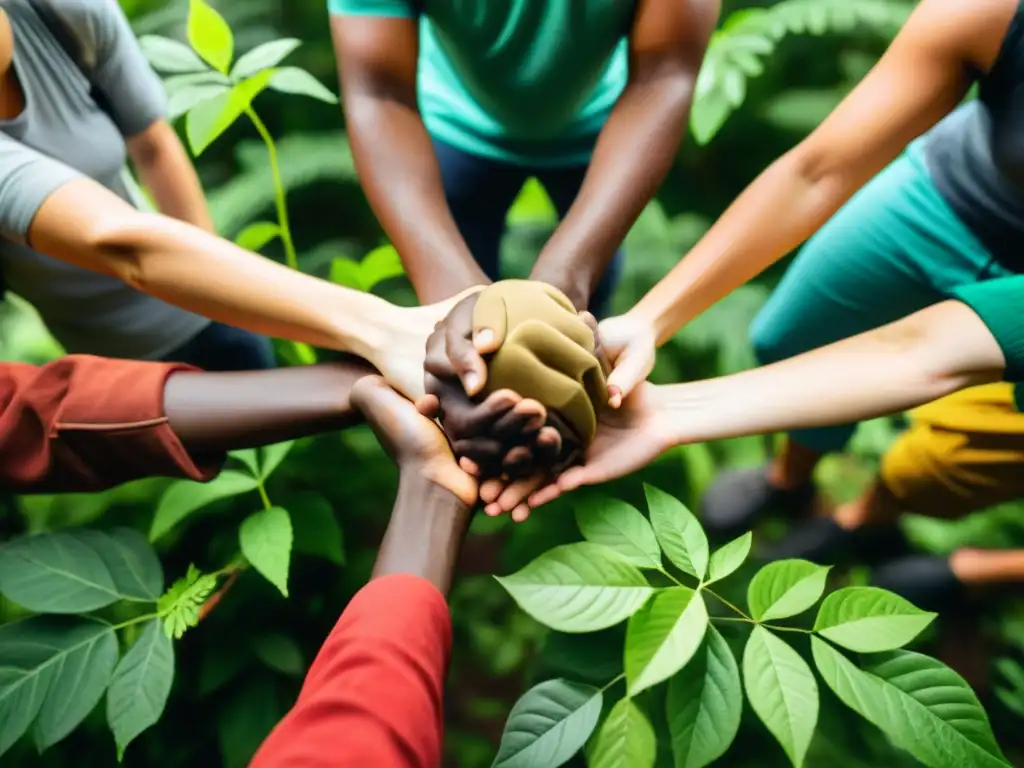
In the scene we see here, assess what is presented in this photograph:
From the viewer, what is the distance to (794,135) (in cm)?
188

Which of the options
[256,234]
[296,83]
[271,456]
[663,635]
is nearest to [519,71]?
[296,83]

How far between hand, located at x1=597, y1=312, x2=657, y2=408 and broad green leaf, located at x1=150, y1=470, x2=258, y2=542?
466 millimetres

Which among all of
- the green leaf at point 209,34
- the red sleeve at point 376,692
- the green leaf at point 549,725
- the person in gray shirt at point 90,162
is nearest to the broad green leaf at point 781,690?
the green leaf at point 549,725

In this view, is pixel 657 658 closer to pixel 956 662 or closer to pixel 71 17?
pixel 71 17

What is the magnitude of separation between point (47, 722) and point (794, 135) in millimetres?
1904

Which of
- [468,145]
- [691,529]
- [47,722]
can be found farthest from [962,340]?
[47,722]

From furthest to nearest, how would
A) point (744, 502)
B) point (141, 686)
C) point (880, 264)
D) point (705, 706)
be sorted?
point (744, 502) < point (880, 264) < point (141, 686) < point (705, 706)

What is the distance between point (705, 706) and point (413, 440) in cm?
36

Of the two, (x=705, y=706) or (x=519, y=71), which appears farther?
(x=519, y=71)

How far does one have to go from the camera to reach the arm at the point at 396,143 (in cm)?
84

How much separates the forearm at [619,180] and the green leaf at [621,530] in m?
0.25

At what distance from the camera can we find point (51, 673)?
2.36 feet

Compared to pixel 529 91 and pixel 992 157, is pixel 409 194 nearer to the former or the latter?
pixel 529 91

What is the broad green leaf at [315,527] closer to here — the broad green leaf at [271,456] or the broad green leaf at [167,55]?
the broad green leaf at [271,456]
